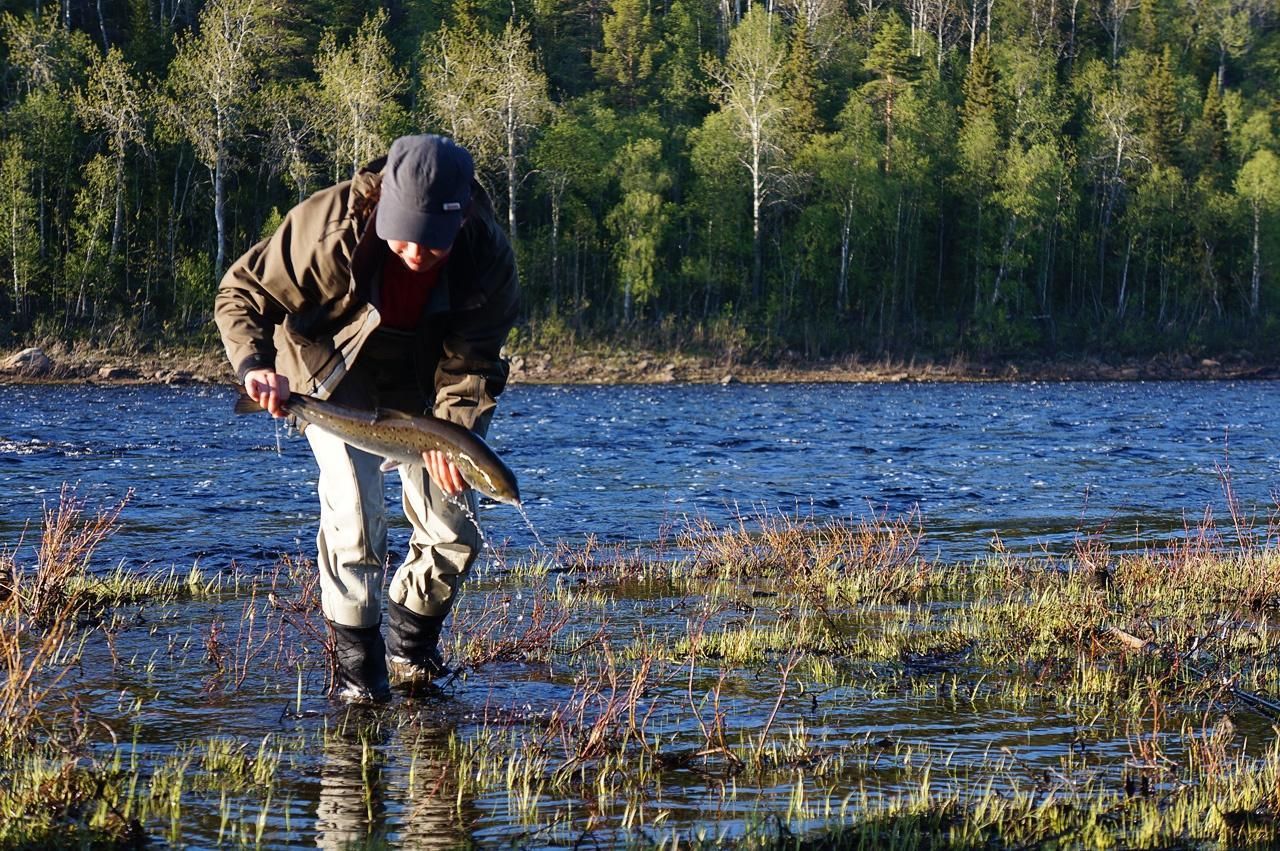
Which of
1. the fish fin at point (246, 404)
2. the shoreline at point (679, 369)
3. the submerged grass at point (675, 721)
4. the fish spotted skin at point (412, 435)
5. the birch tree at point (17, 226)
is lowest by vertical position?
the shoreline at point (679, 369)

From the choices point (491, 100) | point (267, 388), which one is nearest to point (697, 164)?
point (491, 100)

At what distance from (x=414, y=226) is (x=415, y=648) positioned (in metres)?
2.27

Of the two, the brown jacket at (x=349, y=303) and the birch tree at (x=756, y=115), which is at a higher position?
the birch tree at (x=756, y=115)

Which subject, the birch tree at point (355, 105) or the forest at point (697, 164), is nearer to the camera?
the birch tree at point (355, 105)

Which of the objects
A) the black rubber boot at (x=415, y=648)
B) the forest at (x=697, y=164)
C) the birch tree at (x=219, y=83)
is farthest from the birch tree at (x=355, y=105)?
the black rubber boot at (x=415, y=648)

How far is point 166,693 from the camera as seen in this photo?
6.53 meters

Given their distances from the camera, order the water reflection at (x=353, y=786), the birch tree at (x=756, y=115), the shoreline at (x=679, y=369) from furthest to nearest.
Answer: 1. the birch tree at (x=756, y=115)
2. the shoreline at (x=679, y=369)
3. the water reflection at (x=353, y=786)

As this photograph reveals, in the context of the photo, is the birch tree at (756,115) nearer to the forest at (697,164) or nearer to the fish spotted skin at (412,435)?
the forest at (697,164)

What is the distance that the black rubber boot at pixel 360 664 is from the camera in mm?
6414

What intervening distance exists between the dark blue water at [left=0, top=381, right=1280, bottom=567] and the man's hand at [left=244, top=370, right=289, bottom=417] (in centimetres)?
297

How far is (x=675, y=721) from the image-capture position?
20.4ft

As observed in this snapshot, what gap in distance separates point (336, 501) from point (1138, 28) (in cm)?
9925

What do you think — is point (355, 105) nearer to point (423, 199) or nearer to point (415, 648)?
point (415, 648)

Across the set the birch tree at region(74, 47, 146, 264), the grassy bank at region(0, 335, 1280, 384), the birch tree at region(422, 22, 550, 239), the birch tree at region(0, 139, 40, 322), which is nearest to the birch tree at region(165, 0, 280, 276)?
the birch tree at region(74, 47, 146, 264)
